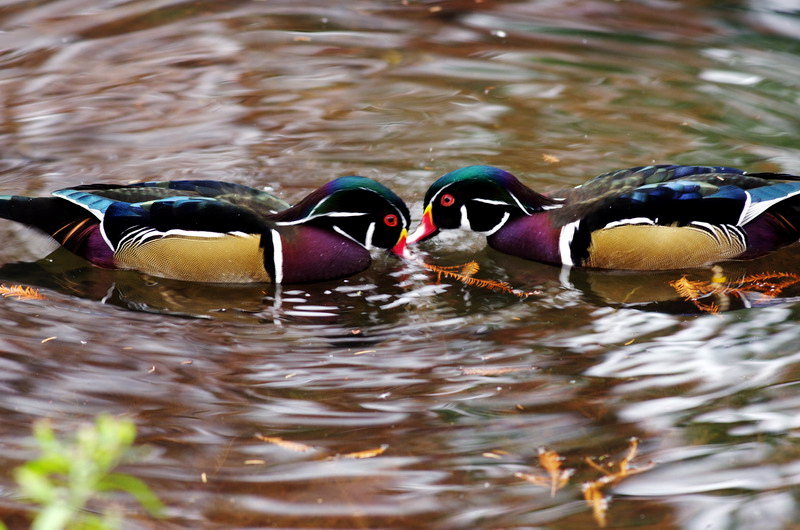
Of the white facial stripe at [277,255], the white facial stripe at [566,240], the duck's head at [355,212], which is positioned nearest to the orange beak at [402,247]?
the duck's head at [355,212]

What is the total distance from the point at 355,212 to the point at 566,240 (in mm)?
1218

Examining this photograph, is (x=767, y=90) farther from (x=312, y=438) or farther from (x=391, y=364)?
(x=312, y=438)

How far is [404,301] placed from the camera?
552 cm

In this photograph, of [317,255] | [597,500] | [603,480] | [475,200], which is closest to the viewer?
[597,500]

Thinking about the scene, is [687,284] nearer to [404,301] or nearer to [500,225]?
[500,225]

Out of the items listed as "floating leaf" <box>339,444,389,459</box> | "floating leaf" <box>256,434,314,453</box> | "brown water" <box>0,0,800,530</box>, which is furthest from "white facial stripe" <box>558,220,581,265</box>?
"floating leaf" <box>256,434,314,453</box>

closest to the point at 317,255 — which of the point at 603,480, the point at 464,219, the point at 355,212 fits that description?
the point at 355,212

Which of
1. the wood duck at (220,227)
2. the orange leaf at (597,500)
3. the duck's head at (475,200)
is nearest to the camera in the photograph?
the orange leaf at (597,500)

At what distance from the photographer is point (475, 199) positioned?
243 inches

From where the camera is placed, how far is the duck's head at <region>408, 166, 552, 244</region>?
6125mm

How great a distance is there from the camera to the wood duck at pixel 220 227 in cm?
565

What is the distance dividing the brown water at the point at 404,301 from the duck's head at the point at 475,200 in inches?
8.1

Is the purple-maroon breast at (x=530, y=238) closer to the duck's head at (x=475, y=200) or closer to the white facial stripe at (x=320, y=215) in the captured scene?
the duck's head at (x=475, y=200)

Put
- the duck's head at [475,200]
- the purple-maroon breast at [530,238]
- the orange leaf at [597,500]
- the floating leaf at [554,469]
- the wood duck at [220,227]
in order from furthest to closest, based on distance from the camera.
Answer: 1. the duck's head at [475,200]
2. the purple-maroon breast at [530,238]
3. the wood duck at [220,227]
4. the floating leaf at [554,469]
5. the orange leaf at [597,500]
